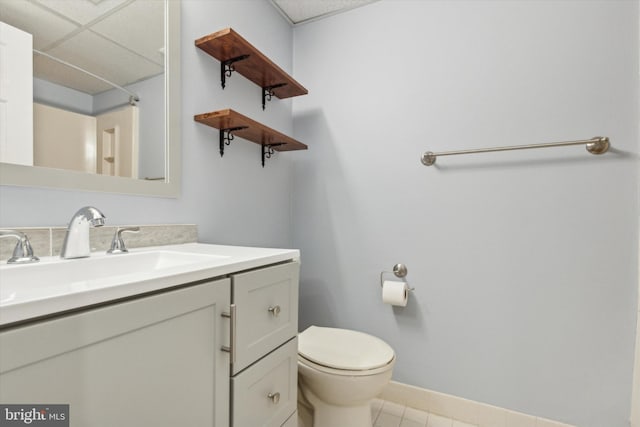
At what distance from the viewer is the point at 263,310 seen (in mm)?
861

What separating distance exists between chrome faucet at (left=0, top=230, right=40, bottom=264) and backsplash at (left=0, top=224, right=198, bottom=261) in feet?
0.10

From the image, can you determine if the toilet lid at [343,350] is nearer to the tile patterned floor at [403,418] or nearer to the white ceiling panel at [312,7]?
the tile patterned floor at [403,418]

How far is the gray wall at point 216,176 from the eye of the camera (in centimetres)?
87

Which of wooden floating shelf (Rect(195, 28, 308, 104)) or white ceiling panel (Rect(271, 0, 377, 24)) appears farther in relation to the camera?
white ceiling panel (Rect(271, 0, 377, 24))

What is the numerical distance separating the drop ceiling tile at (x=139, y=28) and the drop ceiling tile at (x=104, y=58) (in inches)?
1.1

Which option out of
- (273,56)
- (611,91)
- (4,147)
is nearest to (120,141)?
(4,147)

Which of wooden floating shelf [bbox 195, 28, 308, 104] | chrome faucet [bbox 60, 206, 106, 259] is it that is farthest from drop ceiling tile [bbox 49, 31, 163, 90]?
chrome faucet [bbox 60, 206, 106, 259]

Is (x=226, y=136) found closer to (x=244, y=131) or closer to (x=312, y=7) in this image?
(x=244, y=131)

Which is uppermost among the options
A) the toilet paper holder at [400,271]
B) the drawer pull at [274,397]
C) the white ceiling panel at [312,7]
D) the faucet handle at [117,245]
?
the white ceiling panel at [312,7]

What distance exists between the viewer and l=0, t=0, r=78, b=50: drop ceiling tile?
770 millimetres

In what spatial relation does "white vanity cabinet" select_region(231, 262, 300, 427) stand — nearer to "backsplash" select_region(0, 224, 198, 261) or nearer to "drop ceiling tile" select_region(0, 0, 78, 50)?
"backsplash" select_region(0, 224, 198, 261)

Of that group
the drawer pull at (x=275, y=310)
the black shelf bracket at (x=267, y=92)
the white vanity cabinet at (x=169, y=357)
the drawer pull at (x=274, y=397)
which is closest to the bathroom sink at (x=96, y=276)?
the white vanity cabinet at (x=169, y=357)

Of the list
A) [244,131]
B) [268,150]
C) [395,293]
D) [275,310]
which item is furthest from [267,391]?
[268,150]

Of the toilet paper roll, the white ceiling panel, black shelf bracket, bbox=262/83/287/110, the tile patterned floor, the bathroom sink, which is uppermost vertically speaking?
the white ceiling panel
